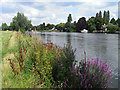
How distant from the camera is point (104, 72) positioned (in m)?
4.45

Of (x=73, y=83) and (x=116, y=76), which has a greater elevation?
(x=73, y=83)

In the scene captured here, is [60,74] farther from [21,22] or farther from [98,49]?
[21,22]

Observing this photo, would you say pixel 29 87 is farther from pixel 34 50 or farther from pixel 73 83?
pixel 34 50

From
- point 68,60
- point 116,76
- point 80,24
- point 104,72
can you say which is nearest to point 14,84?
point 68,60

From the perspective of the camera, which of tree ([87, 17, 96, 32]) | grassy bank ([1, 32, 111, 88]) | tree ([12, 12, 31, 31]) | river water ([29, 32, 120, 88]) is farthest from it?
tree ([87, 17, 96, 32])

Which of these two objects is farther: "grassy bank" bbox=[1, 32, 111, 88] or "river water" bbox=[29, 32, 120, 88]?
"river water" bbox=[29, 32, 120, 88]

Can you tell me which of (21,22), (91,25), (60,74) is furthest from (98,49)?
(91,25)

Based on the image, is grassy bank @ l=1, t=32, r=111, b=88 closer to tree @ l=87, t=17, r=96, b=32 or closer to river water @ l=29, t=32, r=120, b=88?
river water @ l=29, t=32, r=120, b=88

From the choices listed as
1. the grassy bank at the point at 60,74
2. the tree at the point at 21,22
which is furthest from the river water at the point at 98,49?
the tree at the point at 21,22

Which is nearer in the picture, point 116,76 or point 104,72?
point 104,72

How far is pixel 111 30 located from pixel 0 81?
92420 millimetres

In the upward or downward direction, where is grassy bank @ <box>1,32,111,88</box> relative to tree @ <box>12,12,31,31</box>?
downward

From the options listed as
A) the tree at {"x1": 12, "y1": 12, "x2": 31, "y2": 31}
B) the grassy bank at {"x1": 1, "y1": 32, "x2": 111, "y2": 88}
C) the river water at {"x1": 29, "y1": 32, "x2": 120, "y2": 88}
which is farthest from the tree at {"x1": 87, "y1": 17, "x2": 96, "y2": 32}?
the grassy bank at {"x1": 1, "y1": 32, "x2": 111, "y2": 88}

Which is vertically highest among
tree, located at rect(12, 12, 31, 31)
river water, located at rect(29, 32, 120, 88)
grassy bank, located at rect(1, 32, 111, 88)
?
tree, located at rect(12, 12, 31, 31)
